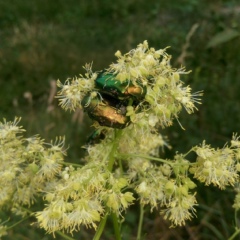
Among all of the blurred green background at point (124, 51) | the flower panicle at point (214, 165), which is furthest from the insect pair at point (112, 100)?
the blurred green background at point (124, 51)

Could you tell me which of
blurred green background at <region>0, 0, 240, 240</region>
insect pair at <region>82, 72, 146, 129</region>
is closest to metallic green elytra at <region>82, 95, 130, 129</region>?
insect pair at <region>82, 72, 146, 129</region>

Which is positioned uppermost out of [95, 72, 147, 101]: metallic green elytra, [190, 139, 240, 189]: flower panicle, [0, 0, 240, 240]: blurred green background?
[0, 0, 240, 240]: blurred green background

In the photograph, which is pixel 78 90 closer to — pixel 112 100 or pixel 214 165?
pixel 112 100

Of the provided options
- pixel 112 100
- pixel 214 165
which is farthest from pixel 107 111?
pixel 214 165

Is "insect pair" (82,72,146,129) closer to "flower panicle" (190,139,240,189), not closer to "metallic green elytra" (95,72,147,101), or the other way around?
"metallic green elytra" (95,72,147,101)

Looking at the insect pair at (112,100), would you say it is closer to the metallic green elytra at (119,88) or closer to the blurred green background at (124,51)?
the metallic green elytra at (119,88)

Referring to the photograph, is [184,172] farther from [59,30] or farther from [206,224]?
[59,30]
